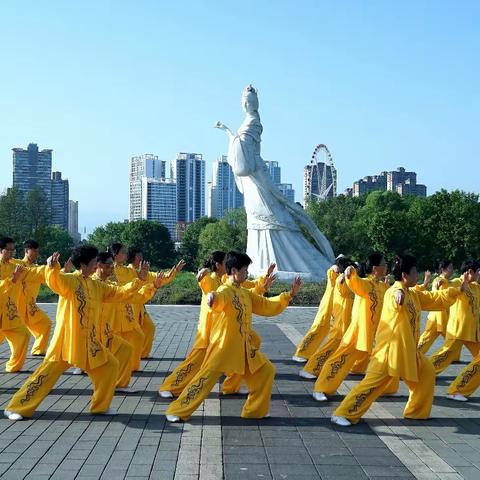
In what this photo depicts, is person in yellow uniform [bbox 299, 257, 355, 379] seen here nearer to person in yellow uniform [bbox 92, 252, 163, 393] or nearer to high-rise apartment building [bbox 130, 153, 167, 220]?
person in yellow uniform [bbox 92, 252, 163, 393]

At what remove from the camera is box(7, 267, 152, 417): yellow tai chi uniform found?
19.2 feet

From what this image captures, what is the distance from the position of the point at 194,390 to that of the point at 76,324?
1.20m

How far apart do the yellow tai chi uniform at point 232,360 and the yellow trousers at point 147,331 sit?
2989 mm

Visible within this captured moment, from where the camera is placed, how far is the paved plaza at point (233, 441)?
4.71 metres

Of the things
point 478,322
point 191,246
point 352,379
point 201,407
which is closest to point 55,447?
point 201,407

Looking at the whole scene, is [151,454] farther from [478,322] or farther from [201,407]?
[478,322]

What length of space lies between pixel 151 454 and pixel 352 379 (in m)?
3.83

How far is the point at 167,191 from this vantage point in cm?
8631

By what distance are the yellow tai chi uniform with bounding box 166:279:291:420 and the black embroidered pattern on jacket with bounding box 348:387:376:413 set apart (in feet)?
2.47

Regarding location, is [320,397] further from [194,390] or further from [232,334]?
[194,390]

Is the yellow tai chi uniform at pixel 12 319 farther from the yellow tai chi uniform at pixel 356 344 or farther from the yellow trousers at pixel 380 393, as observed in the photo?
the yellow trousers at pixel 380 393

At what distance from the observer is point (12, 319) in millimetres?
7879

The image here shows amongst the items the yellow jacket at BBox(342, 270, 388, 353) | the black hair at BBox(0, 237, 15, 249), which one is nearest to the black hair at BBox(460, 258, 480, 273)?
the yellow jacket at BBox(342, 270, 388, 353)

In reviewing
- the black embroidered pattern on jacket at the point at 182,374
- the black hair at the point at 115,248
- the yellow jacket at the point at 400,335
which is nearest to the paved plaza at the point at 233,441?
the black embroidered pattern on jacket at the point at 182,374
